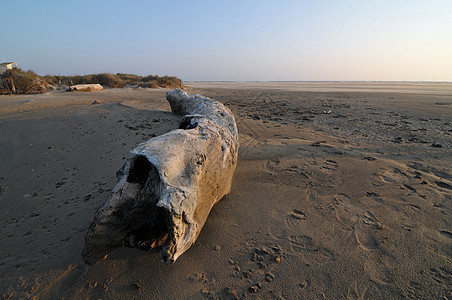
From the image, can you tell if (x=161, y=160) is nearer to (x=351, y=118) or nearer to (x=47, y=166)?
(x=47, y=166)

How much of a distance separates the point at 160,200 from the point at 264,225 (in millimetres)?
1287

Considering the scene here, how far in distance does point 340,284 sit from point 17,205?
371 cm

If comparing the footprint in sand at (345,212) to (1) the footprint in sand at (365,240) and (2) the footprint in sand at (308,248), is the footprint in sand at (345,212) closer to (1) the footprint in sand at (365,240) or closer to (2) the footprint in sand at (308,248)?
(1) the footprint in sand at (365,240)

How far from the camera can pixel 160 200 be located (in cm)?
171

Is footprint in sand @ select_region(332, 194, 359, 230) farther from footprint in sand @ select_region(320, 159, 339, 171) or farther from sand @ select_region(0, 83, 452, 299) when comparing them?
footprint in sand @ select_region(320, 159, 339, 171)

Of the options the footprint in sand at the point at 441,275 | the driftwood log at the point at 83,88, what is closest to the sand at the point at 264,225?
the footprint in sand at the point at 441,275

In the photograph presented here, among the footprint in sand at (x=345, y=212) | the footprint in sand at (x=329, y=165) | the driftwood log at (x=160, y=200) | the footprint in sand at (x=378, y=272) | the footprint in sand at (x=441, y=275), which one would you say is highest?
the driftwood log at (x=160, y=200)

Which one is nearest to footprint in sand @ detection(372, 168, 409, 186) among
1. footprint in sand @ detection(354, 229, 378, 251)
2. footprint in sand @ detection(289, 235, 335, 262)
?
footprint in sand @ detection(354, 229, 378, 251)

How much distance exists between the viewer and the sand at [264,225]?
177 cm

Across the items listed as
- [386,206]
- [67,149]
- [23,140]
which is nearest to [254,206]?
[386,206]

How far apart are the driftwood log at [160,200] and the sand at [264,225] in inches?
8.9

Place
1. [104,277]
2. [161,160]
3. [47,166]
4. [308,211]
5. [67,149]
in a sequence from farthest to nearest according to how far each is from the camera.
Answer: [67,149] < [47,166] < [308,211] < [161,160] < [104,277]

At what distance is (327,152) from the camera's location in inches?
186

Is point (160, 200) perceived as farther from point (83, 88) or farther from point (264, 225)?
point (83, 88)
